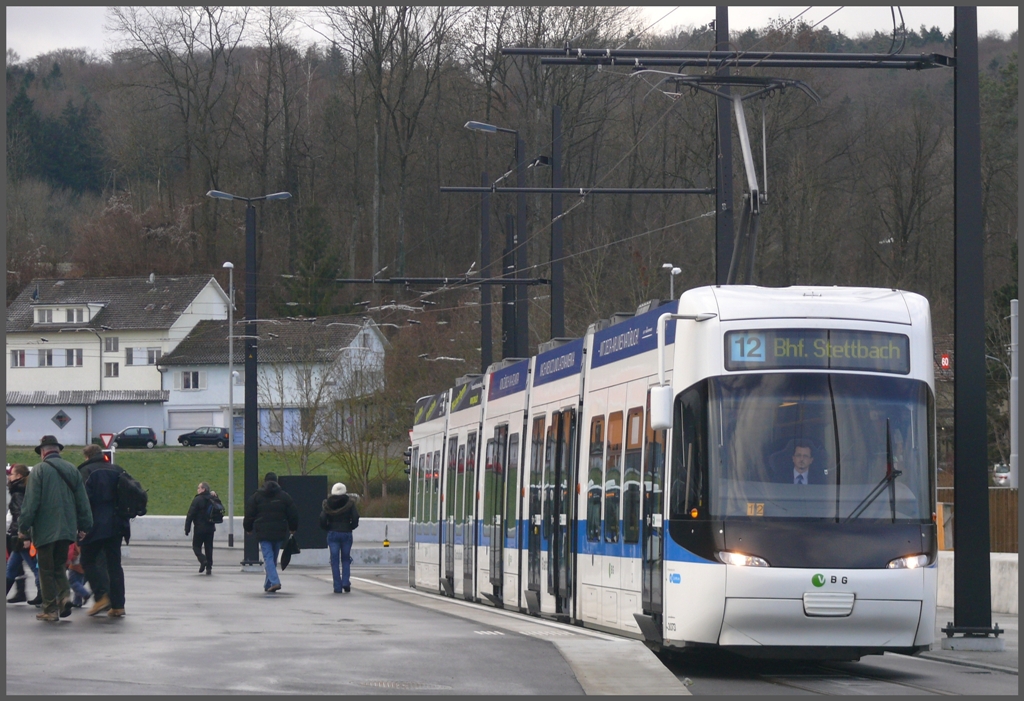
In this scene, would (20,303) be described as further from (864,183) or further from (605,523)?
(605,523)

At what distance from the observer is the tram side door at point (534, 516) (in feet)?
59.8

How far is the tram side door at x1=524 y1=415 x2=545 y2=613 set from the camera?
18.2 metres

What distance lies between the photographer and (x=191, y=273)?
8975 centimetres

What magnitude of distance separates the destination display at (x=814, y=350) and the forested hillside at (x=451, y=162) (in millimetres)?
18556

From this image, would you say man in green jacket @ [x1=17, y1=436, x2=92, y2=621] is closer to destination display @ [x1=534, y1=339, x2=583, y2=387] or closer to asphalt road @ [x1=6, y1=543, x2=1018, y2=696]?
asphalt road @ [x1=6, y1=543, x2=1018, y2=696]

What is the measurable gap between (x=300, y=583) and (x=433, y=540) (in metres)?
2.39

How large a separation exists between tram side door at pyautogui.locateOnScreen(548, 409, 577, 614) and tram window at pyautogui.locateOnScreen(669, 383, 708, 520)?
12.8 feet

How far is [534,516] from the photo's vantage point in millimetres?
18469

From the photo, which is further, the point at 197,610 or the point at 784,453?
the point at 197,610

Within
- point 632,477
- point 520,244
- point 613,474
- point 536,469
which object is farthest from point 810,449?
point 520,244

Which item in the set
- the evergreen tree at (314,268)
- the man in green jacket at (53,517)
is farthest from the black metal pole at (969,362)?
the evergreen tree at (314,268)

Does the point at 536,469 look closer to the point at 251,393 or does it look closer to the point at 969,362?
the point at 969,362

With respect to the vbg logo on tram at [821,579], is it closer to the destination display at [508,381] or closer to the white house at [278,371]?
the destination display at [508,381]

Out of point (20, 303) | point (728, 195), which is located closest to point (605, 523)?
point (728, 195)
